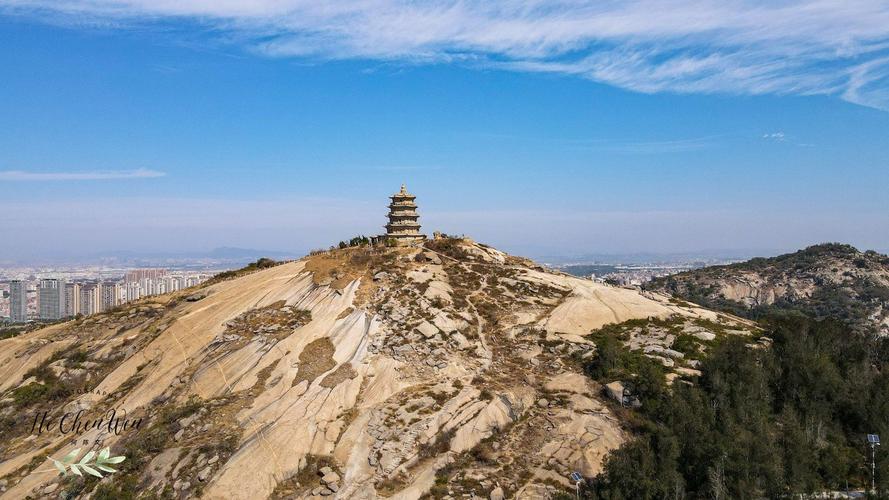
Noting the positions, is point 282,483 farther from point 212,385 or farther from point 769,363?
point 769,363

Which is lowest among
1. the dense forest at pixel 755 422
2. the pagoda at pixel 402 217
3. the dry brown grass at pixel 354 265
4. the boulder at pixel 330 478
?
the boulder at pixel 330 478

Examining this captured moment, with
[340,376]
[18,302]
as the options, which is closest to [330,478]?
[340,376]

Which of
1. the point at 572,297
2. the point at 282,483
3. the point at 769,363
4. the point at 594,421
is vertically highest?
the point at 572,297

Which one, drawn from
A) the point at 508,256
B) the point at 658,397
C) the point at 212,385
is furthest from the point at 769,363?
the point at 212,385

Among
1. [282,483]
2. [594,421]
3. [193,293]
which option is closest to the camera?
[282,483]

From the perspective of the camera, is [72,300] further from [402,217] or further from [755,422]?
[755,422]

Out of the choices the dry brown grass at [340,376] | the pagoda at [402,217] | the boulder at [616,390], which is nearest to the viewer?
the boulder at [616,390]

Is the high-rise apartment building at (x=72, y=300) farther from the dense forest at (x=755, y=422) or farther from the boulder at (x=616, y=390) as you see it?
the boulder at (x=616, y=390)

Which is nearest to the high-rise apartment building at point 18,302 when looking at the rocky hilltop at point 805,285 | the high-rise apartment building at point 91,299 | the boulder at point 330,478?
the high-rise apartment building at point 91,299
